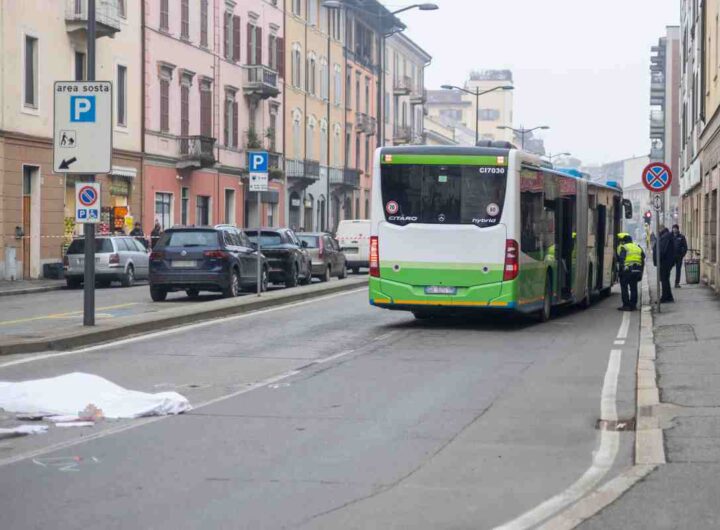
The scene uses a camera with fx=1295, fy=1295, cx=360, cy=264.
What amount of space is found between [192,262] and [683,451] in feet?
66.9

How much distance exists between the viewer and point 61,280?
39.8 meters

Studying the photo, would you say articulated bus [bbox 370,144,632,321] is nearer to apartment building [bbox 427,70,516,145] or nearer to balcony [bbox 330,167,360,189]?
balcony [bbox 330,167,360,189]

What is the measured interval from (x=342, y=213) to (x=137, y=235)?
3310 cm

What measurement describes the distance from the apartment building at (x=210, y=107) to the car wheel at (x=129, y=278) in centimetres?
861

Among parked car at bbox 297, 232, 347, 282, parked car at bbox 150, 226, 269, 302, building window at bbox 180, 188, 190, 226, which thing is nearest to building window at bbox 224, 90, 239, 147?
building window at bbox 180, 188, 190, 226

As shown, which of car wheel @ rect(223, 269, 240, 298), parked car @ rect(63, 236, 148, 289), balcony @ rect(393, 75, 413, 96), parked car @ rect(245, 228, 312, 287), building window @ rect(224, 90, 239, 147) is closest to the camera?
car wheel @ rect(223, 269, 240, 298)

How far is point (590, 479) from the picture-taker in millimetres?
8398

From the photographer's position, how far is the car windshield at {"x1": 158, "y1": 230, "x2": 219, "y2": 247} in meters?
28.8

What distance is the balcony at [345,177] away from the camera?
74250 millimetres

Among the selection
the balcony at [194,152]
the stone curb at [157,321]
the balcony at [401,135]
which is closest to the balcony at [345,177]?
the balcony at [401,135]

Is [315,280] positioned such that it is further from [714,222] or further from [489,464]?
[489,464]

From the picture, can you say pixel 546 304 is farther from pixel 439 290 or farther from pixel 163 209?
pixel 163 209

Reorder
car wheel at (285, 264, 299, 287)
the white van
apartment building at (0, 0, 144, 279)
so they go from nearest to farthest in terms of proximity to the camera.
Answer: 1. car wheel at (285, 264, 299, 287)
2. apartment building at (0, 0, 144, 279)
3. the white van

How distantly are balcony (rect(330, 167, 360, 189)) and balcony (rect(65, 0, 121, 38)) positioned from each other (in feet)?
106
